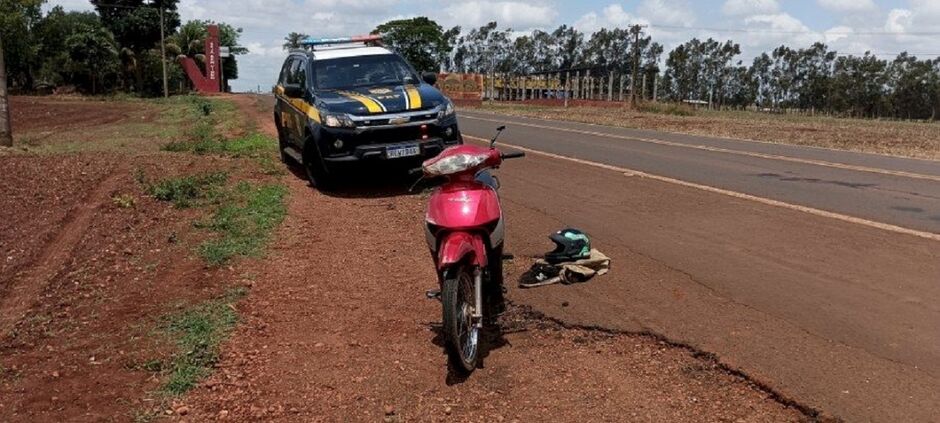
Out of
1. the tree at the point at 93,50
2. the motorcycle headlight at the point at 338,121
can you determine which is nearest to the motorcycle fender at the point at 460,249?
the motorcycle headlight at the point at 338,121

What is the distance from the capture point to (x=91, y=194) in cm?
996

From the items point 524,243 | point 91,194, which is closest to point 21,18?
point 91,194

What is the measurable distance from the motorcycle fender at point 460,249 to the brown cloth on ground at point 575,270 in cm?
141

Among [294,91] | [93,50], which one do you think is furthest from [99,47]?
[294,91]

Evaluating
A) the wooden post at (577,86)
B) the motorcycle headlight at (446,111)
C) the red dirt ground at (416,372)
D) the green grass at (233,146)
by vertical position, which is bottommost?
the red dirt ground at (416,372)

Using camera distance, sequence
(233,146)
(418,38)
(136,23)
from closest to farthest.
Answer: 1. (233,146)
2. (136,23)
3. (418,38)

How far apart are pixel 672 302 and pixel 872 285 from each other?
1596mm

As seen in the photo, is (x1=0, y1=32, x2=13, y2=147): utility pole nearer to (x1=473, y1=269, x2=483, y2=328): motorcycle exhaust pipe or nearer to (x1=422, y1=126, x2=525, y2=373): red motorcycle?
(x1=422, y1=126, x2=525, y2=373): red motorcycle

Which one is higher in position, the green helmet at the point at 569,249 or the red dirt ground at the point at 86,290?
the green helmet at the point at 569,249

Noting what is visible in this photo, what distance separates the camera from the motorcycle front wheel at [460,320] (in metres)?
3.90

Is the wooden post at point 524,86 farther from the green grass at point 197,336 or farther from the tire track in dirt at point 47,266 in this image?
the green grass at point 197,336

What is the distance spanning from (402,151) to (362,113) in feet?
2.27

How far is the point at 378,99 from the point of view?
31.6 feet

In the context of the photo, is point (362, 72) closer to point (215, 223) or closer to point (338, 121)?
point (338, 121)
